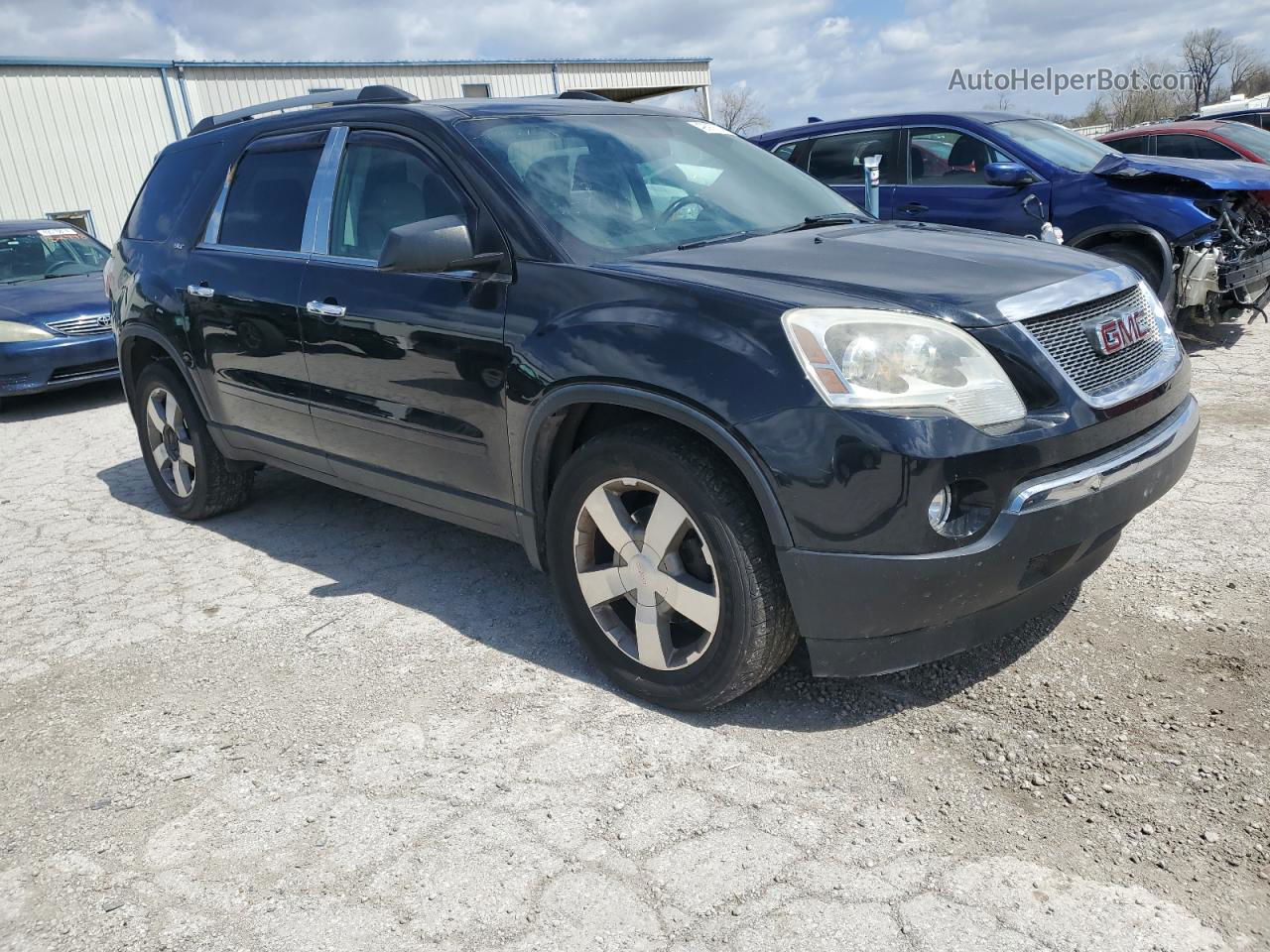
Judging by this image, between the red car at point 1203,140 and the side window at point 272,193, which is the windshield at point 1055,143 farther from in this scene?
the side window at point 272,193

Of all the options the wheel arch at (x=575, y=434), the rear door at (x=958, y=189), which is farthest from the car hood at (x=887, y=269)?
the rear door at (x=958, y=189)

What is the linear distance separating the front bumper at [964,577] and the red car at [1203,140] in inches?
419

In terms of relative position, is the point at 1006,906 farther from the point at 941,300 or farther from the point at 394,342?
the point at 394,342

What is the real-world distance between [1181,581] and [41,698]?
3.92 meters

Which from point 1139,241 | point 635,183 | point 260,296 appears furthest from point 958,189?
point 260,296

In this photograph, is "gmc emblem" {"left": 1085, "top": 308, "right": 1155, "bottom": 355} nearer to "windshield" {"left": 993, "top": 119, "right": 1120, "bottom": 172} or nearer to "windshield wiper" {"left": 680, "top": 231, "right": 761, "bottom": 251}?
"windshield wiper" {"left": 680, "top": 231, "right": 761, "bottom": 251}

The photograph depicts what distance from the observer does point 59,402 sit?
9.16 metres

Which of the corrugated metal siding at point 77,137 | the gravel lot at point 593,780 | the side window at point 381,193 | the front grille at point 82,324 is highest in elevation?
the corrugated metal siding at point 77,137

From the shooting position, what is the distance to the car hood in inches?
102

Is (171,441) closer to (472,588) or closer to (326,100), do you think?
(326,100)

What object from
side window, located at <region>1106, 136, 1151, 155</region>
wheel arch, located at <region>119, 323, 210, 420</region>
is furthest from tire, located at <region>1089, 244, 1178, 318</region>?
side window, located at <region>1106, 136, 1151, 155</region>

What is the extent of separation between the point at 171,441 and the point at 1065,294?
4268mm

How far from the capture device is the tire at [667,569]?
2.69 m

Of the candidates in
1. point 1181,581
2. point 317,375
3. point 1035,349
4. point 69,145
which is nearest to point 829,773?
point 1035,349
